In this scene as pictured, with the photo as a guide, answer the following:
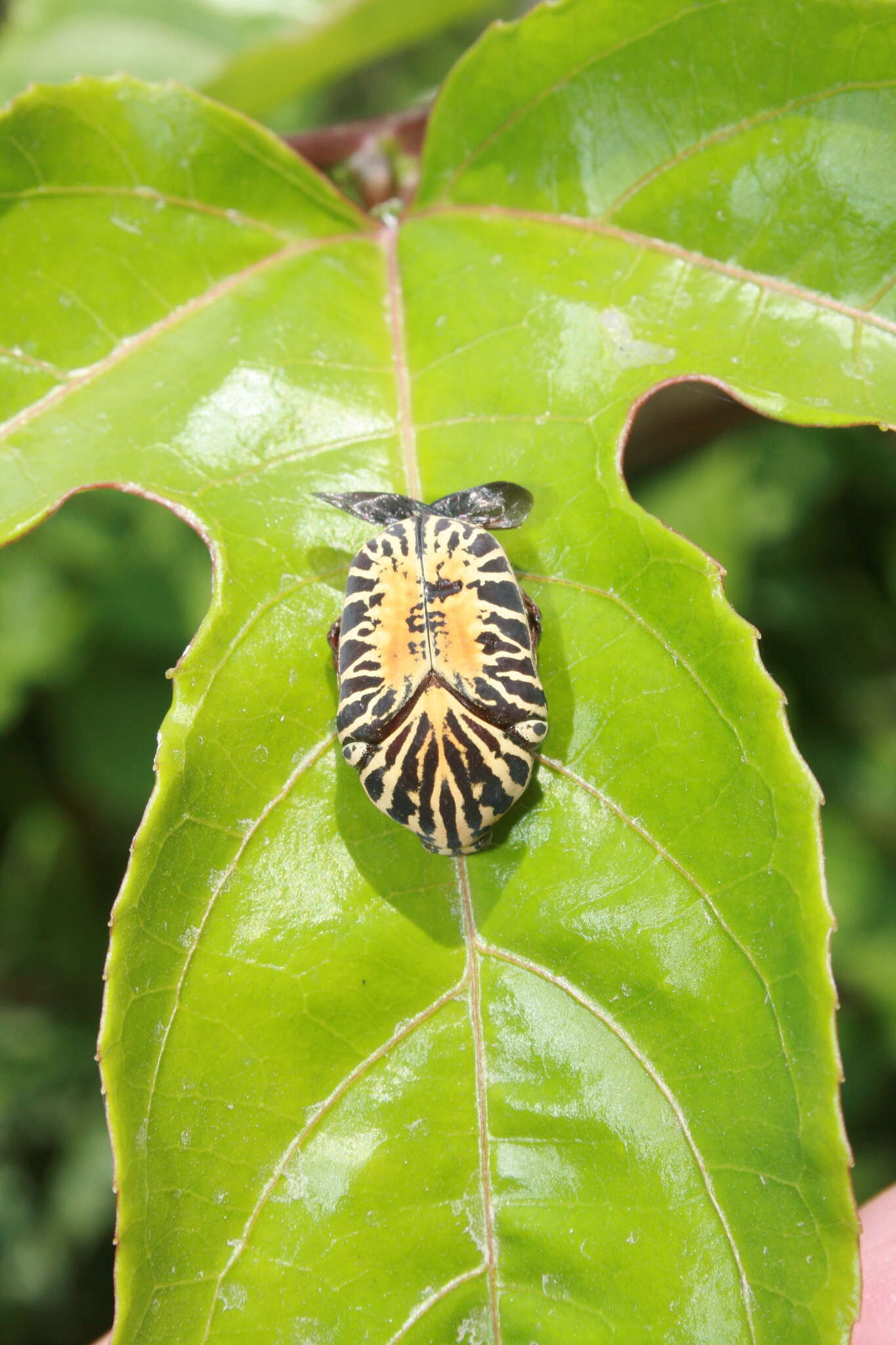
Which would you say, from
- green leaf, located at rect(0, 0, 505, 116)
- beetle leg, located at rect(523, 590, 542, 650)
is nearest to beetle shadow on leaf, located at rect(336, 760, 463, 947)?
beetle leg, located at rect(523, 590, 542, 650)

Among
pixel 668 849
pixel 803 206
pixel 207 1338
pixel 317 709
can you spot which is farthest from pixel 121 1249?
pixel 803 206

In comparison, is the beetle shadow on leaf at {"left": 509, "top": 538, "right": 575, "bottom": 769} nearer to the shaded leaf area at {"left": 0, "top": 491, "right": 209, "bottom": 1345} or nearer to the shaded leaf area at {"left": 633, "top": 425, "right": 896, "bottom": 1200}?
the shaded leaf area at {"left": 633, "top": 425, "right": 896, "bottom": 1200}

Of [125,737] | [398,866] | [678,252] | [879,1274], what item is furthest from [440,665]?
[125,737]

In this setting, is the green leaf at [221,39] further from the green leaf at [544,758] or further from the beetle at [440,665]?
the beetle at [440,665]

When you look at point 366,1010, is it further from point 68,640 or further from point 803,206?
point 68,640

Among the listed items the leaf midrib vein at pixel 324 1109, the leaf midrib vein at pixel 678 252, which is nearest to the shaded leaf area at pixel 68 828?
the leaf midrib vein at pixel 678 252

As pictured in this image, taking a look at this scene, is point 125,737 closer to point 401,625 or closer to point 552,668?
point 401,625

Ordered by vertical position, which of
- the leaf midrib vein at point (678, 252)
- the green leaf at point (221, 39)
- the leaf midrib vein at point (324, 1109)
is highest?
the green leaf at point (221, 39)
